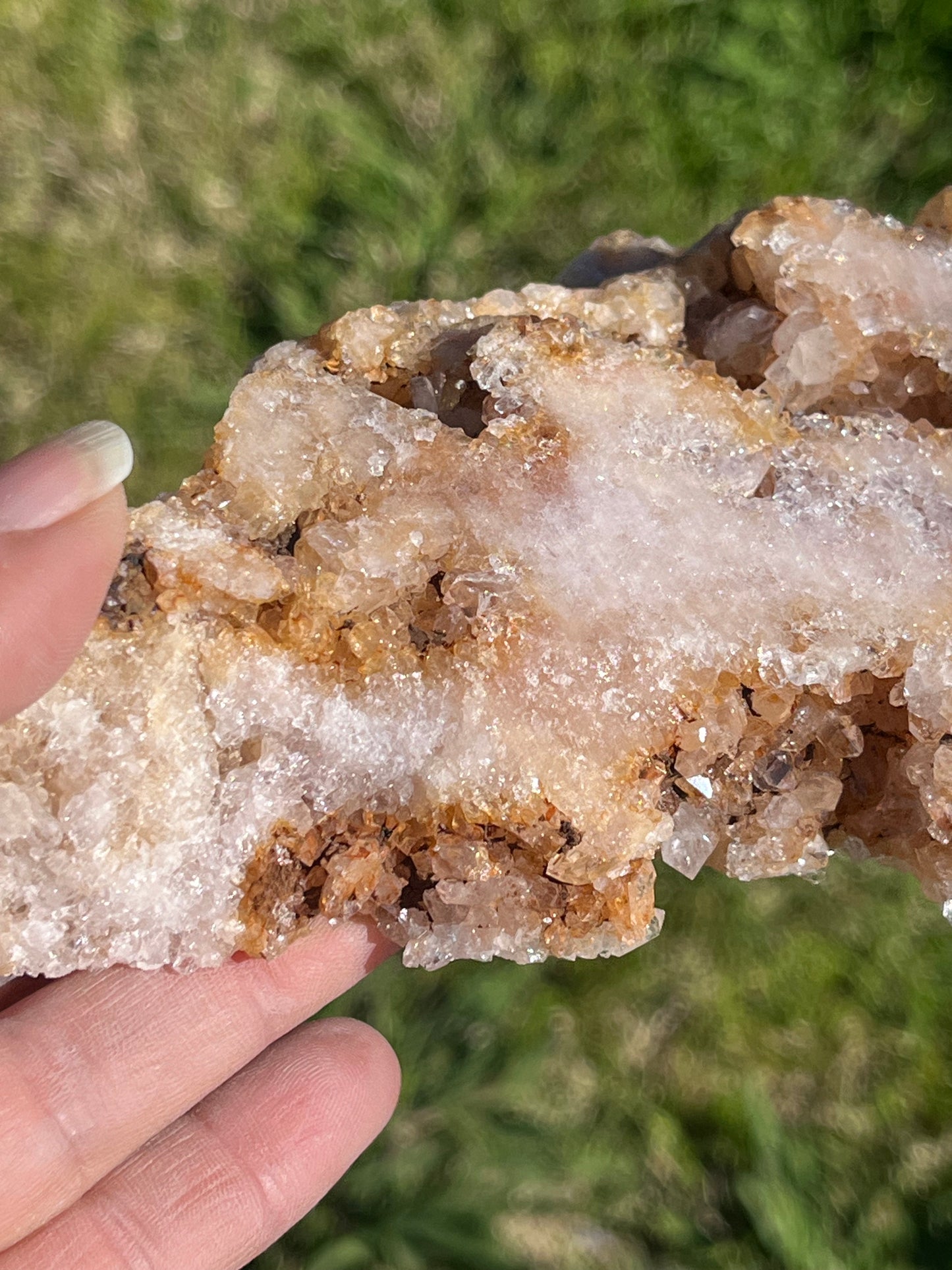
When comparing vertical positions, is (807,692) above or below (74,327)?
below

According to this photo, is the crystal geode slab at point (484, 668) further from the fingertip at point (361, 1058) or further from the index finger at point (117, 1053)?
the fingertip at point (361, 1058)

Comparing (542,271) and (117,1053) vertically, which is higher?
(542,271)

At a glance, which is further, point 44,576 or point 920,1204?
point 920,1204

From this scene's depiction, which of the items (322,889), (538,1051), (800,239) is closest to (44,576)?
(322,889)

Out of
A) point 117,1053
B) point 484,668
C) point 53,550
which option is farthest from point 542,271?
point 117,1053

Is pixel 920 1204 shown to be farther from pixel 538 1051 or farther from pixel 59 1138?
pixel 59 1138

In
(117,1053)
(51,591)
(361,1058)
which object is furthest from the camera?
(361,1058)

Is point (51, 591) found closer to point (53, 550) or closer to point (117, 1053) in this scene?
point (53, 550)

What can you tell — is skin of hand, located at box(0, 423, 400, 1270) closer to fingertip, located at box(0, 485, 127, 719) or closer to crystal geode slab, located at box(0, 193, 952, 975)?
fingertip, located at box(0, 485, 127, 719)

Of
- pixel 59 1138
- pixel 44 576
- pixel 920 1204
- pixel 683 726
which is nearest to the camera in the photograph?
pixel 44 576
